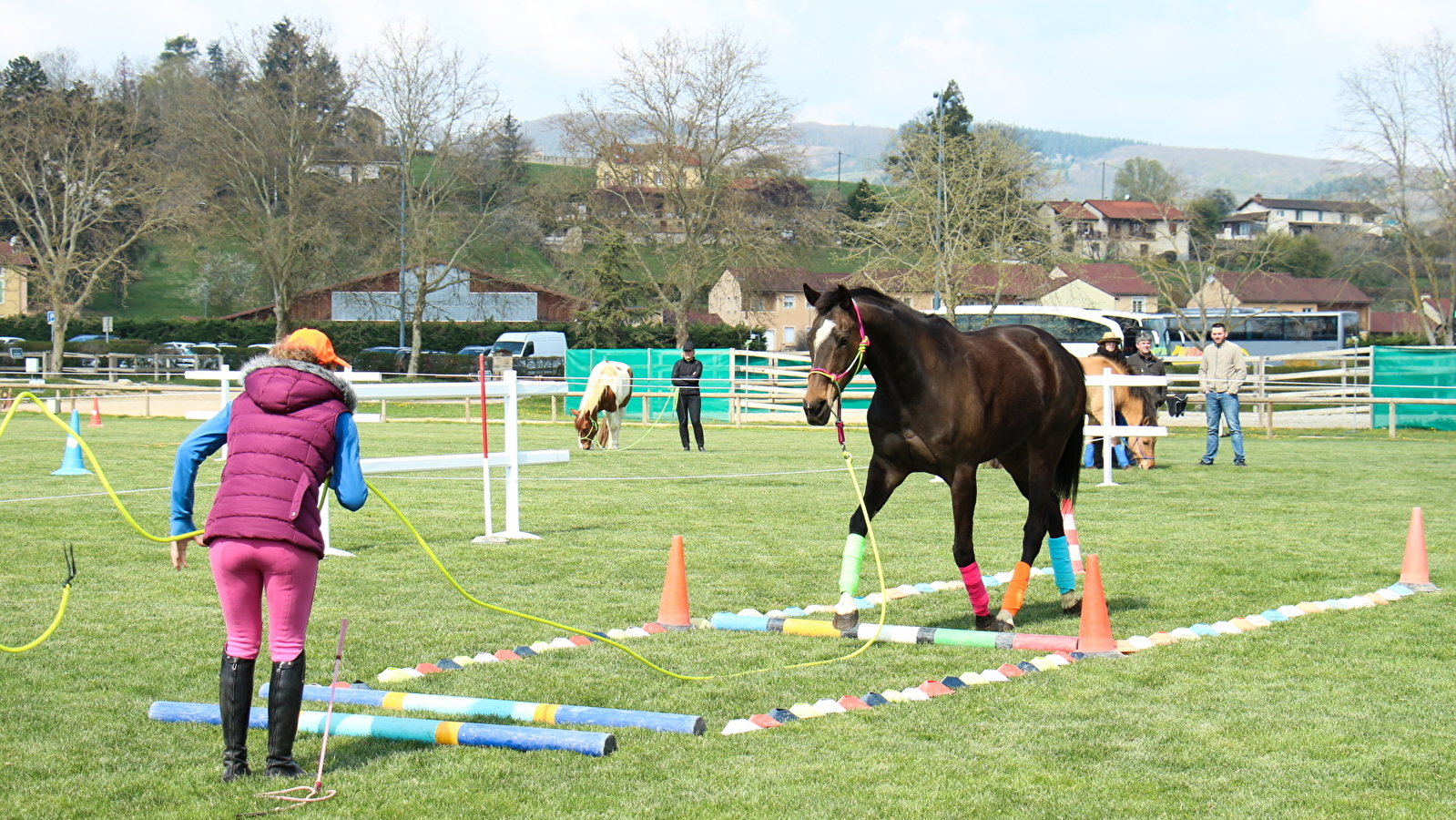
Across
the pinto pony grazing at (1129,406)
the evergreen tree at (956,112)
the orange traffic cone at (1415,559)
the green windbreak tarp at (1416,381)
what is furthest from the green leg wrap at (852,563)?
the evergreen tree at (956,112)

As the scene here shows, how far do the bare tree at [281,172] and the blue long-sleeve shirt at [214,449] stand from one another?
1926 inches

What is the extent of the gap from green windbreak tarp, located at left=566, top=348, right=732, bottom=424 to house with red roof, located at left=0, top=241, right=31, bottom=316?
34158mm

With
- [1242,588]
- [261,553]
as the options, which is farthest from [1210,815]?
[1242,588]

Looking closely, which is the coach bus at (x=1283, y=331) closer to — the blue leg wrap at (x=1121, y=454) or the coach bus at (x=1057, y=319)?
the coach bus at (x=1057, y=319)

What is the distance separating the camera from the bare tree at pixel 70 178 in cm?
5181

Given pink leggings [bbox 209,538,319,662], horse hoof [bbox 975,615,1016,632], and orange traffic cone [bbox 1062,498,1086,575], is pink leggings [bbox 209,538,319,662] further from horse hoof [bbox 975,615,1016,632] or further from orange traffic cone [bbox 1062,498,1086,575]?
orange traffic cone [bbox 1062,498,1086,575]

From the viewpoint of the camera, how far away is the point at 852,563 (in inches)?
292

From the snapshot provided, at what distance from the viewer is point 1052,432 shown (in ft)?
27.5

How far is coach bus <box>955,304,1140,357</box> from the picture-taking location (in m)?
43.8

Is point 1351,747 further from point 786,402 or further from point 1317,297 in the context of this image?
point 1317,297

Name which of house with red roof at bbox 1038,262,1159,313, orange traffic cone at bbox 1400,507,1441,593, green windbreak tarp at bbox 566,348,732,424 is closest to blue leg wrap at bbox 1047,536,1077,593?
orange traffic cone at bbox 1400,507,1441,593

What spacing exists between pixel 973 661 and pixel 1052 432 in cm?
216

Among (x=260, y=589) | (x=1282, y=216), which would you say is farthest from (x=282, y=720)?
(x=1282, y=216)

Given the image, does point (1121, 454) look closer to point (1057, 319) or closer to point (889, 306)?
point (889, 306)
